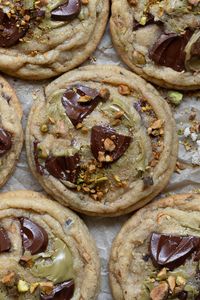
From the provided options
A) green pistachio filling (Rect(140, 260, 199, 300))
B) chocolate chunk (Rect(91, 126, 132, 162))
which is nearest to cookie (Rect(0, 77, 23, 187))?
chocolate chunk (Rect(91, 126, 132, 162))

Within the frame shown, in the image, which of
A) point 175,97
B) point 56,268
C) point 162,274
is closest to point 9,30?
point 175,97

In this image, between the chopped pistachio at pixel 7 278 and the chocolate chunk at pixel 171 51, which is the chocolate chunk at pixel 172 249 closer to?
the chopped pistachio at pixel 7 278

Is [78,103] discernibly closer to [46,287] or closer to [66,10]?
[66,10]

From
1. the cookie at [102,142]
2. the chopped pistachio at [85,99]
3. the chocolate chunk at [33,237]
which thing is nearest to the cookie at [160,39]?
the cookie at [102,142]

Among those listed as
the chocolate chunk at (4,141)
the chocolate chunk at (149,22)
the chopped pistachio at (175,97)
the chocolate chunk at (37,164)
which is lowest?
the chocolate chunk at (37,164)

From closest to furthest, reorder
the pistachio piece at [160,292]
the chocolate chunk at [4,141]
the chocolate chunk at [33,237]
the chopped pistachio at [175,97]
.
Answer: the pistachio piece at [160,292] → the chocolate chunk at [33,237] → the chocolate chunk at [4,141] → the chopped pistachio at [175,97]

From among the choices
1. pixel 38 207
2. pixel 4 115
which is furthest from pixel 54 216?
pixel 4 115

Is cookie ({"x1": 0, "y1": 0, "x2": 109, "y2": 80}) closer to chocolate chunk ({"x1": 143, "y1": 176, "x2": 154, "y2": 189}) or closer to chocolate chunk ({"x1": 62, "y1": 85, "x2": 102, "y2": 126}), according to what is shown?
chocolate chunk ({"x1": 62, "y1": 85, "x2": 102, "y2": 126})
